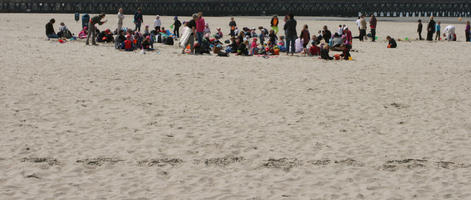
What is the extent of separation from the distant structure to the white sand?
2063 inches

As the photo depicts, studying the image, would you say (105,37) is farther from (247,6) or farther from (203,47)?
(247,6)

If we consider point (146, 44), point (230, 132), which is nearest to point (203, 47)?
point (146, 44)

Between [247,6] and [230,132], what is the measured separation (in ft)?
222

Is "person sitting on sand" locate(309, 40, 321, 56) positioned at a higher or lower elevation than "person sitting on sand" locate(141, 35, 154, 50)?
lower

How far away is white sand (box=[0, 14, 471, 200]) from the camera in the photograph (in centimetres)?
674

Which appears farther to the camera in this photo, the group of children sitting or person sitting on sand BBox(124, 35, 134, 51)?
the group of children sitting

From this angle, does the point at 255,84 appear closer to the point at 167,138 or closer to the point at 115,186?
the point at 167,138

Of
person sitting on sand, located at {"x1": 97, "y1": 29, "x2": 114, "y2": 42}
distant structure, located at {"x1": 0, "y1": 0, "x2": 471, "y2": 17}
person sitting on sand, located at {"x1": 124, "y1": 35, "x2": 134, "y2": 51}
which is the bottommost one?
person sitting on sand, located at {"x1": 124, "y1": 35, "x2": 134, "y2": 51}

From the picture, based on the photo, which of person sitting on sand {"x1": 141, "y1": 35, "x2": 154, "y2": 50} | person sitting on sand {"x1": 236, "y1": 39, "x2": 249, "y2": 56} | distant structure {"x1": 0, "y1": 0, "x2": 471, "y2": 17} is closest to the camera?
person sitting on sand {"x1": 236, "y1": 39, "x2": 249, "y2": 56}

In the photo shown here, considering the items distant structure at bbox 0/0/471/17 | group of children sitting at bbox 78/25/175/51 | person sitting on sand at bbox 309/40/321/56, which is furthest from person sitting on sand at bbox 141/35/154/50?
distant structure at bbox 0/0/471/17

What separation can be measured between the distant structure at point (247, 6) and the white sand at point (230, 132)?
52.4 metres

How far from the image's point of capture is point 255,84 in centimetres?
1392

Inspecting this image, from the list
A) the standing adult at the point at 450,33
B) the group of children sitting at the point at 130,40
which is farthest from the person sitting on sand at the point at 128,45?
the standing adult at the point at 450,33

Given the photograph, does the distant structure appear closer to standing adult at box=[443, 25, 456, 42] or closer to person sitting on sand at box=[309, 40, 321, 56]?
standing adult at box=[443, 25, 456, 42]
